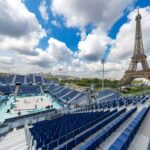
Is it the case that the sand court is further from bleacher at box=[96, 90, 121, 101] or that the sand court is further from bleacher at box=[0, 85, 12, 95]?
bleacher at box=[96, 90, 121, 101]

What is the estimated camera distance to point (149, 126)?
38.3 feet

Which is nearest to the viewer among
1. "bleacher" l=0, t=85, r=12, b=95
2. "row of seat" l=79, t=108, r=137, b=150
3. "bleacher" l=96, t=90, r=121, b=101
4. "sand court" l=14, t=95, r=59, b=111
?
"row of seat" l=79, t=108, r=137, b=150

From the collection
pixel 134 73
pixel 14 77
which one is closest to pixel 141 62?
pixel 134 73

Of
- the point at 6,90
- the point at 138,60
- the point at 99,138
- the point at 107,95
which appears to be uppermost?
the point at 138,60

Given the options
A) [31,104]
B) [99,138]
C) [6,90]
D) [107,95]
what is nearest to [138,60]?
[107,95]

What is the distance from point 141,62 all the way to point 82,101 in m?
31.8

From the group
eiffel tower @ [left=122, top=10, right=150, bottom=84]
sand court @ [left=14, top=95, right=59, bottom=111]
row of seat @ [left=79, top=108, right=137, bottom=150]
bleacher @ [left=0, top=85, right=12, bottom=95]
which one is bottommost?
sand court @ [left=14, top=95, right=59, bottom=111]

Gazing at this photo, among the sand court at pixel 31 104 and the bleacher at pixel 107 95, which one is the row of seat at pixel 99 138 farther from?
the sand court at pixel 31 104

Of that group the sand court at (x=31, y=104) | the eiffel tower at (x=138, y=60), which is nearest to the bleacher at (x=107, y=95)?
the sand court at (x=31, y=104)

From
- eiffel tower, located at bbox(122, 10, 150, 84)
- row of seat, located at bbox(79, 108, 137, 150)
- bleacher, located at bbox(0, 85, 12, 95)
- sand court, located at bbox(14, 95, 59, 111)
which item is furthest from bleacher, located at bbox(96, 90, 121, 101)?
bleacher, located at bbox(0, 85, 12, 95)

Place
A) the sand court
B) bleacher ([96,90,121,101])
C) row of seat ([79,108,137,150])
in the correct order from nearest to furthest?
row of seat ([79,108,137,150]) → the sand court → bleacher ([96,90,121,101])

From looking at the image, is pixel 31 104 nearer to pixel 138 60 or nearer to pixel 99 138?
pixel 99 138

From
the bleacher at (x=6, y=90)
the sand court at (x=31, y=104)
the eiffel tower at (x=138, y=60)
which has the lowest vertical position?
the sand court at (x=31, y=104)

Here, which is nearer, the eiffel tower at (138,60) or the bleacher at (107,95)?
the bleacher at (107,95)
